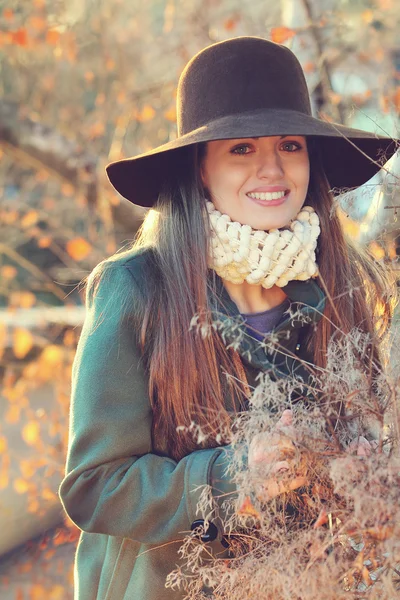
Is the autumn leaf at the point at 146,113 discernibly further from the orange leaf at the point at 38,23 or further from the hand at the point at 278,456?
the hand at the point at 278,456

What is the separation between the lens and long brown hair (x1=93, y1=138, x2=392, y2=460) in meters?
1.83

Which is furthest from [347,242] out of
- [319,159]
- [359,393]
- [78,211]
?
[78,211]

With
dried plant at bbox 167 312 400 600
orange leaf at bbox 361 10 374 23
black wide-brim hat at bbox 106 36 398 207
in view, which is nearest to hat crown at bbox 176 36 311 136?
black wide-brim hat at bbox 106 36 398 207

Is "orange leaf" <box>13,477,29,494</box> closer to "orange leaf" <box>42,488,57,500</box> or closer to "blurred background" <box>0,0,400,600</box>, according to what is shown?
"blurred background" <box>0,0,400,600</box>

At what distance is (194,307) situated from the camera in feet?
6.18

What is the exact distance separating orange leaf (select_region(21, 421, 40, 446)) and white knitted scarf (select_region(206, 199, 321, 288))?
3378mm

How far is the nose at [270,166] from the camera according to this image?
1.96 metres

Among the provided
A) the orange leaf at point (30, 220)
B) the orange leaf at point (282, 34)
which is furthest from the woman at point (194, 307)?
the orange leaf at point (30, 220)

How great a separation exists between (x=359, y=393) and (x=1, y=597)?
12.8 ft

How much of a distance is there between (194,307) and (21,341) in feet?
10.8

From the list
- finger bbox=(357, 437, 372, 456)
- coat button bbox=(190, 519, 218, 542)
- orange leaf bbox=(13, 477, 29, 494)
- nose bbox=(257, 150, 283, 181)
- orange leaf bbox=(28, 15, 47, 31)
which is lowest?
orange leaf bbox=(13, 477, 29, 494)

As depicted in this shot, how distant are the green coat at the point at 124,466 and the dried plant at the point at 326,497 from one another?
241 mm

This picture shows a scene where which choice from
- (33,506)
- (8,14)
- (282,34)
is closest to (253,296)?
(282,34)

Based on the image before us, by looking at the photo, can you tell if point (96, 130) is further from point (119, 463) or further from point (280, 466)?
point (280, 466)
